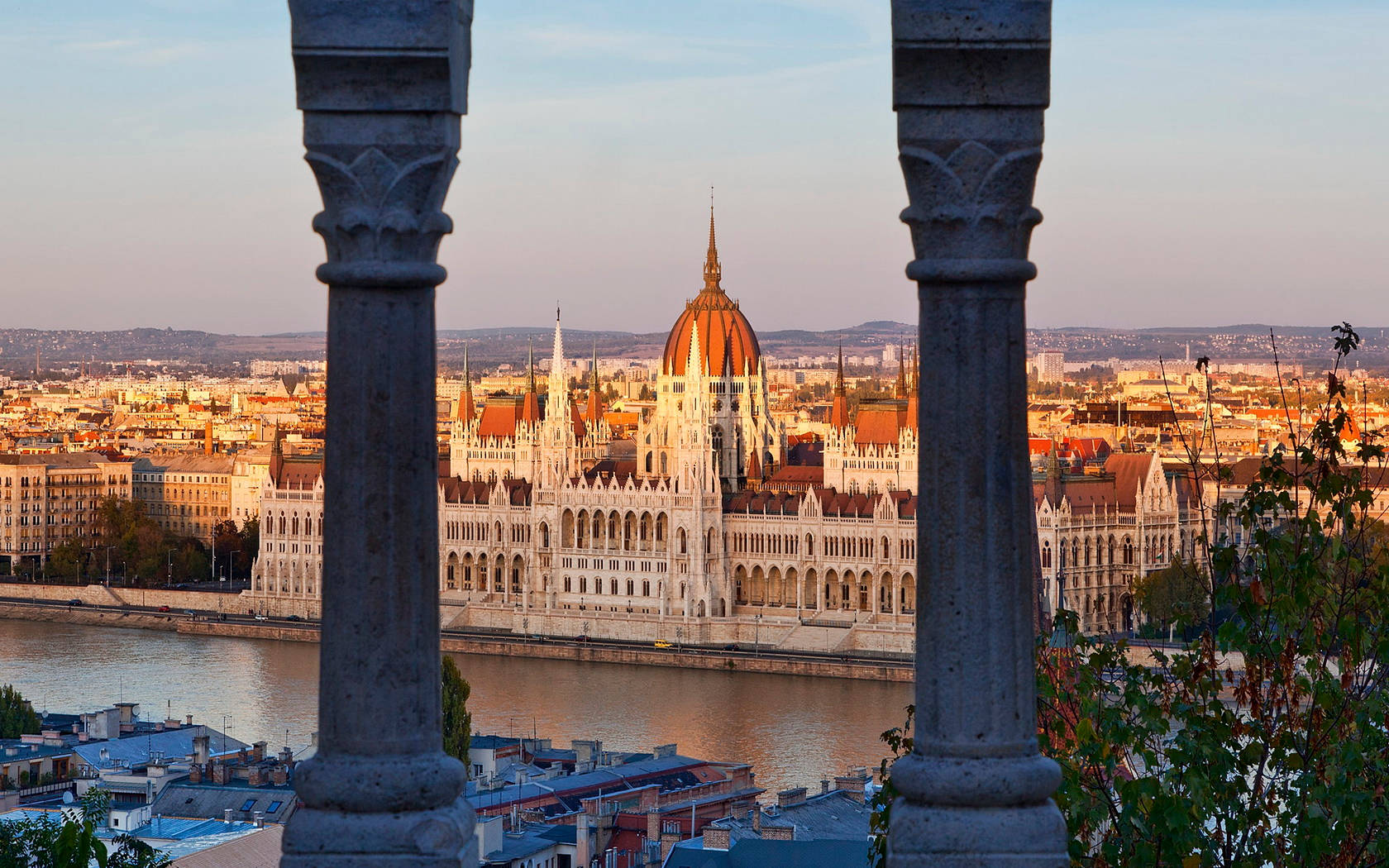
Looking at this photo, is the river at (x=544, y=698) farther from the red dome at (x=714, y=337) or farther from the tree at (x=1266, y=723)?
the tree at (x=1266, y=723)

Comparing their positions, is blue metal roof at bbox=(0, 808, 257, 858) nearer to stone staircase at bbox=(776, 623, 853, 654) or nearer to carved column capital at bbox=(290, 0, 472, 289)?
carved column capital at bbox=(290, 0, 472, 289)

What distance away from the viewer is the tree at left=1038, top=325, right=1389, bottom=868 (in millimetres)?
4363

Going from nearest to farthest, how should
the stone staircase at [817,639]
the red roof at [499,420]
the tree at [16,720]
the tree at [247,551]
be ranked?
the tree at [16,720]
the stone staircase at [817,639]
the red roof at [499,420]
the tree at [247,551]

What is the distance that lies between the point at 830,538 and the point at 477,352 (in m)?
114

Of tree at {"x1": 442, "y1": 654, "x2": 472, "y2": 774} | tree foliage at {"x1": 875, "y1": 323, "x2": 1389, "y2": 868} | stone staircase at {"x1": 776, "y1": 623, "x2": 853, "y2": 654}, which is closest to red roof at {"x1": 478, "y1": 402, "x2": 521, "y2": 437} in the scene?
stone staircase at {"x1": 776, "y1": 623, "x2": 853, "y2": 654}

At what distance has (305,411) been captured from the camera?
88.4 metres

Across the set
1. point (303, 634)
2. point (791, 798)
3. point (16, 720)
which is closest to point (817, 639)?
point (303, 634)

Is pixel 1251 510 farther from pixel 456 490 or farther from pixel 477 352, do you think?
pixel 477 352

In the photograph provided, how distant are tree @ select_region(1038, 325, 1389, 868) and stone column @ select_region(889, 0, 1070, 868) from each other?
1.15 meters

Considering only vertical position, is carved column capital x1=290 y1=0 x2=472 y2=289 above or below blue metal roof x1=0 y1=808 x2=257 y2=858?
above

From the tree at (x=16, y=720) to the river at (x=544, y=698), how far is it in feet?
9.96

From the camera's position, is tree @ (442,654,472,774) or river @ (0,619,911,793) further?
river @ (0,619,911,793)

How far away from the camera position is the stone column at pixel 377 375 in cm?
317

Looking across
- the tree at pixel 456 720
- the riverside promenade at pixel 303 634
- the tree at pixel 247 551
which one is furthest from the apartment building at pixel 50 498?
the tree at pixel 456 720
